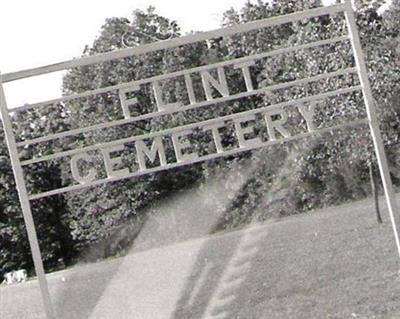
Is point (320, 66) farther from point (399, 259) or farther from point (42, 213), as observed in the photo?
point (42, 213)

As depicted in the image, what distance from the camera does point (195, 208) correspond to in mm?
8852

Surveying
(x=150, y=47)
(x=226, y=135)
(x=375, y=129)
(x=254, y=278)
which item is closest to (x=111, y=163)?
(x=150, y=47)

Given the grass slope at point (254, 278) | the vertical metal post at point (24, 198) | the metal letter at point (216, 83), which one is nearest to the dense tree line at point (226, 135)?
the grass slope at point (254, 278)

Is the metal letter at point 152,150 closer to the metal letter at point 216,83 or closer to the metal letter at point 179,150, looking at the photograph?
the metal letter at point 179,150

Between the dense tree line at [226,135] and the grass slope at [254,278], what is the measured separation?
0.97ft

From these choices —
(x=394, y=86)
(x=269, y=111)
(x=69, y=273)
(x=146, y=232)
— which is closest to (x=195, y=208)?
(x=146, y=232)

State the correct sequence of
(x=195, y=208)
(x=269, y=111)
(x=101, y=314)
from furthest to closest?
(x=195, y=208) < (x=101, y=314) < (x=269, y=111)

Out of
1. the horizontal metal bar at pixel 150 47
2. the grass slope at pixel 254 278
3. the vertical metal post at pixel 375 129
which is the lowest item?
the grass slope at pixel 254 278

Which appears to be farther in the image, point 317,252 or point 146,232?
point 146,232

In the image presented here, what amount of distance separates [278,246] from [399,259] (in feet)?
4.91

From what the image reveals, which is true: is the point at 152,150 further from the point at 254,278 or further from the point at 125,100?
the point at 254,278

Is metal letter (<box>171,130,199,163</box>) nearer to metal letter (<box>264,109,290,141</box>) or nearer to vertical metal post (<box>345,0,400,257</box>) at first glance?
metal letter (<box>264,109,290,141</box>)

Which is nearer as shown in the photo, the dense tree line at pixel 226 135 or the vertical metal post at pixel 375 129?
the vertical metal post at pixel 375 129

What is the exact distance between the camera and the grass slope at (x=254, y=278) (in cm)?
680
